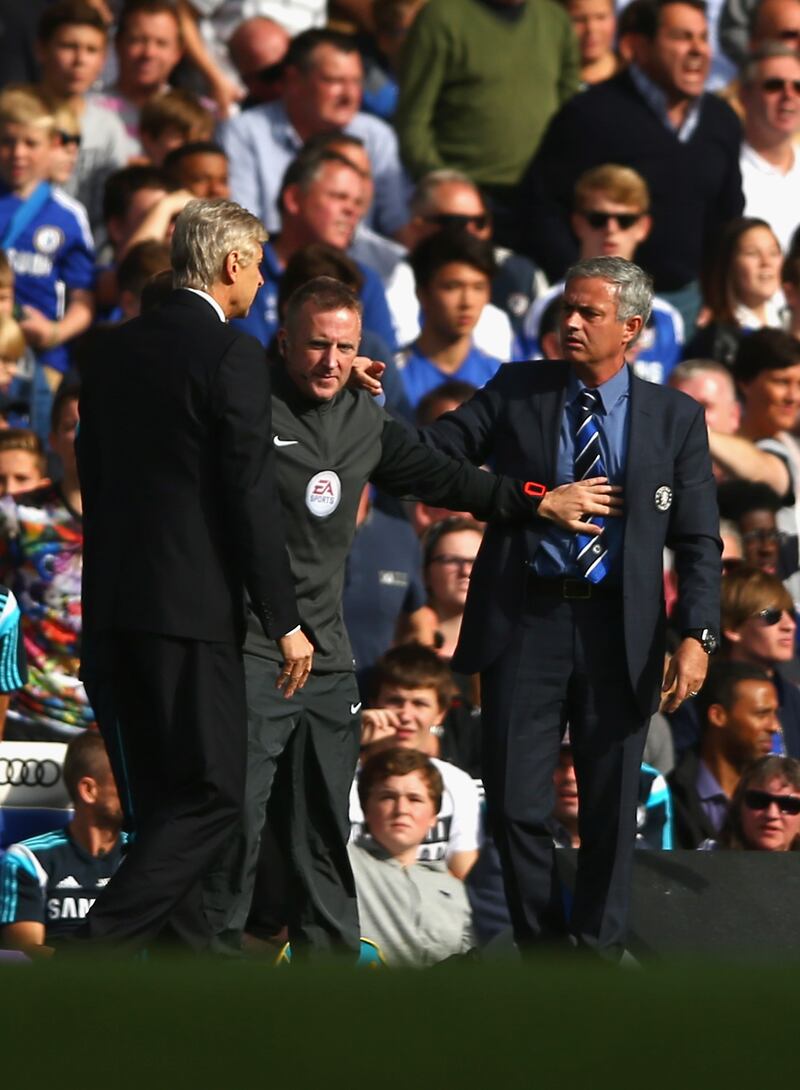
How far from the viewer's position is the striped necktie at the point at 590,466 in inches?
269

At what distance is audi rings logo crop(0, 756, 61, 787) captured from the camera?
8289 millimetres

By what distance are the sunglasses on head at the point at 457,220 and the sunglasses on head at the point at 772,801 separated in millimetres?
4186

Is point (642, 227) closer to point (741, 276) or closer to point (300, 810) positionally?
point (741, 276)

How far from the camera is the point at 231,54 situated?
13.2m

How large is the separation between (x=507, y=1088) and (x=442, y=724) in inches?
227

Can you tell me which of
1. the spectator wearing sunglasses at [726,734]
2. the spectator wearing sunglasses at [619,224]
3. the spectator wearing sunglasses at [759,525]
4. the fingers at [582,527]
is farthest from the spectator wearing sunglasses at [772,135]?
the fingers at [582,527]

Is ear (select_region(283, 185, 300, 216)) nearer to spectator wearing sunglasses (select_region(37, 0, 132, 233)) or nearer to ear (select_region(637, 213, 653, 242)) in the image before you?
spectator wearing sunglasses (select_region(37, 0, 132, 233))

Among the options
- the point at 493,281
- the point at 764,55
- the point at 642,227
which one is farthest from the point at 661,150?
the point at 493,281

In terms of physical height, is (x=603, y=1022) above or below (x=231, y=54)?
below

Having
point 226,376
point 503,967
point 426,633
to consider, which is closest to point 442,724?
point 426,633

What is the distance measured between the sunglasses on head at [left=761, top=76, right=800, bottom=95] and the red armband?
23.2 ft

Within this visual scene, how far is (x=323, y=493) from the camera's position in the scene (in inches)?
260

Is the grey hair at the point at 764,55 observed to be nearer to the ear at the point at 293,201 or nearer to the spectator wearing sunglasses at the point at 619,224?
the spectator wearing sunglasses at the point at 619,224

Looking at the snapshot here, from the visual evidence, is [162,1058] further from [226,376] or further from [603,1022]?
[226,376]
